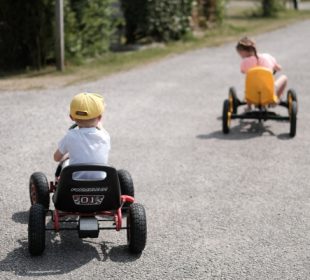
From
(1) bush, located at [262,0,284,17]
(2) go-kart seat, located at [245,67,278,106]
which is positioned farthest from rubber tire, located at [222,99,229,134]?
(1) bush, located at [262,0,284,17]

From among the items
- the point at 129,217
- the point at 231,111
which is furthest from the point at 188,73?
the point at 129,217

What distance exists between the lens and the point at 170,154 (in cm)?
847

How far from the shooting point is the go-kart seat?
915cm

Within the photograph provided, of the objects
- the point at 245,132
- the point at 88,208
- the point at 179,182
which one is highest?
the point at 88,208

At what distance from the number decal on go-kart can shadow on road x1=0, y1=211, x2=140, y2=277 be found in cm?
39

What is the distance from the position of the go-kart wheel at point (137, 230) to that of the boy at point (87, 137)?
0.38 m

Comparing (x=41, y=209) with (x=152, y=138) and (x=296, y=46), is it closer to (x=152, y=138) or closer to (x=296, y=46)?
(x=152, y=138)

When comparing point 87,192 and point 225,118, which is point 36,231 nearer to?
point 87,192

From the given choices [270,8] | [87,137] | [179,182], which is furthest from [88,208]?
[270,8]

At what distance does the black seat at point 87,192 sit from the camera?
5.47 metres

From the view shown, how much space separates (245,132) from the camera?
9.48m

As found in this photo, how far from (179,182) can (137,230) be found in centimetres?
203

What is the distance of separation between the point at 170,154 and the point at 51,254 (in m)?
3.12

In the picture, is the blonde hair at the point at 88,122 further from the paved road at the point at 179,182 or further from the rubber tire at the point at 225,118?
the rubber tire at the point at 225,118
